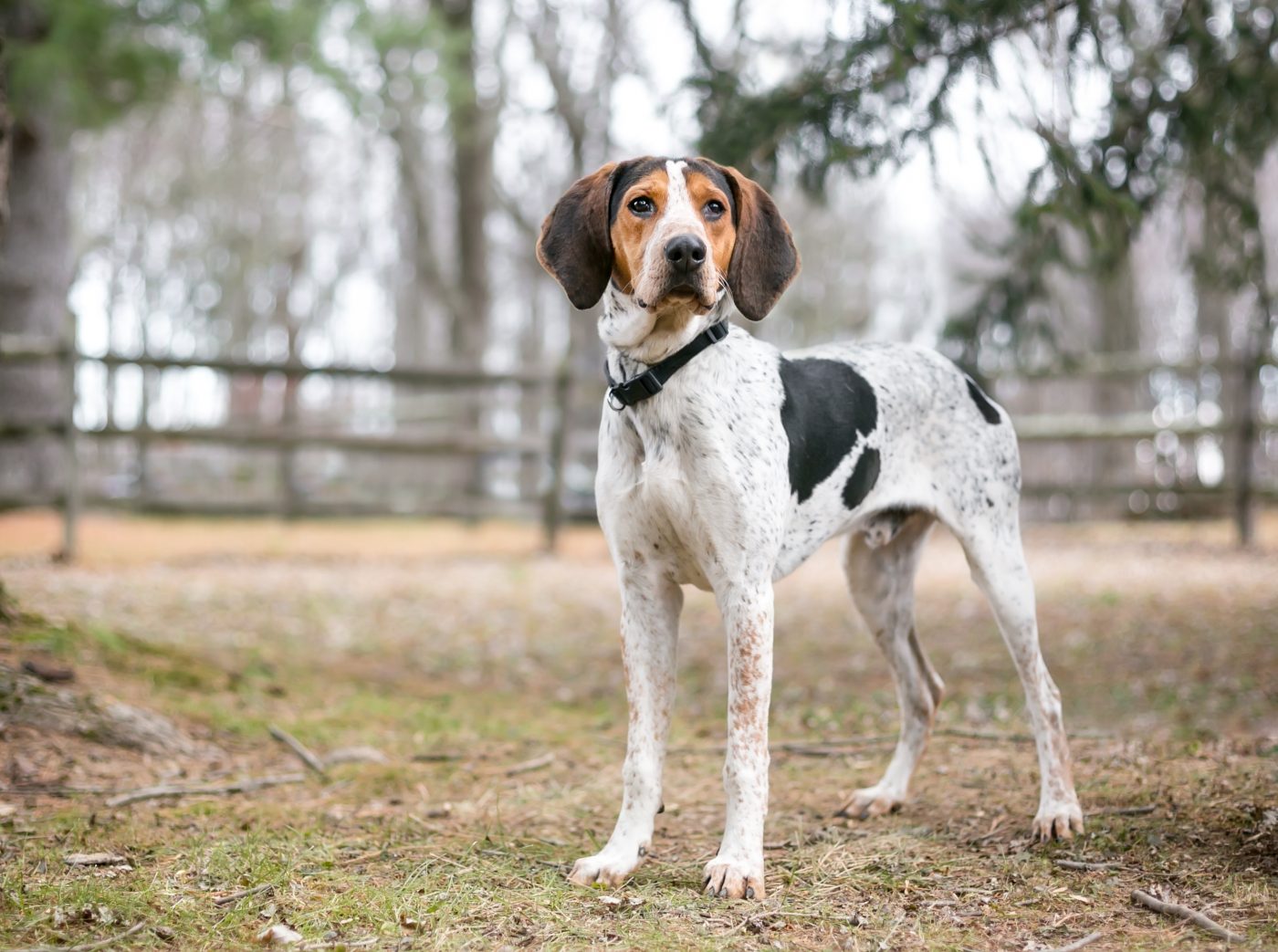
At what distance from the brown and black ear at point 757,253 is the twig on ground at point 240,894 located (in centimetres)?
208

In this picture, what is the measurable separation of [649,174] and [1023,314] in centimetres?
454

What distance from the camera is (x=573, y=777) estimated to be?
4359 mm

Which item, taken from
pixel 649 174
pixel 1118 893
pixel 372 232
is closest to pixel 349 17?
pixel 649 174

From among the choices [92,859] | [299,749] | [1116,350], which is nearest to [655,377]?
[92,859]

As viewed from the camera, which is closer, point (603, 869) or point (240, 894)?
point (240, 894)

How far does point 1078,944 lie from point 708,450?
1527 mm

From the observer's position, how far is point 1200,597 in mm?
8125

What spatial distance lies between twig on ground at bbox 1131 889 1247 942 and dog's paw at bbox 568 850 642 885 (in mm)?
1341

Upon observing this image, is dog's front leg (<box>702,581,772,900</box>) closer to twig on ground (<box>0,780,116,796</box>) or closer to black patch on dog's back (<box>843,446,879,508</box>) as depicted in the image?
black patch on dog's back (<box>843,446,879,508</box>)

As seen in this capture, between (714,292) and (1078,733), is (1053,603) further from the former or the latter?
(714,292)

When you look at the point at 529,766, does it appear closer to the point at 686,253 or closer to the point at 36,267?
the point at 686,253

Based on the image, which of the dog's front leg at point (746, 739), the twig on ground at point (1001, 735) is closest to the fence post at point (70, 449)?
the twig on ground at point (1001, 735)

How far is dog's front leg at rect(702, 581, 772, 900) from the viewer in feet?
9.89

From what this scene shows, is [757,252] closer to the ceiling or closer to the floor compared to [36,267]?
closer to the floor
